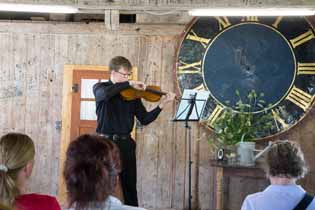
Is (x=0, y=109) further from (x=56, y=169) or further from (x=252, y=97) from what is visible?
(x=252, y=97)

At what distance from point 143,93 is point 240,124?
3.79 ft

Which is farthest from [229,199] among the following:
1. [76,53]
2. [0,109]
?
[0,109]

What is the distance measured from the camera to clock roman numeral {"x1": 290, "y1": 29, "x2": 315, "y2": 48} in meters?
5.05

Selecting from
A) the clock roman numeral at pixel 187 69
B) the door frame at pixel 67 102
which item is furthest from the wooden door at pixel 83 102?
the clock roman numeral at pixel 187 69

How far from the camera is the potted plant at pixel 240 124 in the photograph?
466 cm

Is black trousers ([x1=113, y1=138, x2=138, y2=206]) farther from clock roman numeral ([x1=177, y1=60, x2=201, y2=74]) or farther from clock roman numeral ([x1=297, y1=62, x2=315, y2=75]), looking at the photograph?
clock roman numeral ([x1=297, y1=62, x2=315, y2=75])

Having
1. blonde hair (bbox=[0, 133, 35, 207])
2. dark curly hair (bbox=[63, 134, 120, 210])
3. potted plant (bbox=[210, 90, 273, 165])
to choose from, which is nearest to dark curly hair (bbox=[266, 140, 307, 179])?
dark curly hair (bbox=[63, 134, 120, 210])

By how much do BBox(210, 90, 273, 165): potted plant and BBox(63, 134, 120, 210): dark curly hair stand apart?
3.01 m

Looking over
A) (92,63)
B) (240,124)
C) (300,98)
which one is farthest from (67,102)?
(300,98)

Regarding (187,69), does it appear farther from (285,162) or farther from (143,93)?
(285,162)

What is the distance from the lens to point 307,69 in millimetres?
5047

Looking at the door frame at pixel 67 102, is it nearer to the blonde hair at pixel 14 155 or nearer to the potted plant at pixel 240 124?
the potted plant at pixel 240 124

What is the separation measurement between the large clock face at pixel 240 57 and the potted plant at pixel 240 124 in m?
0.05

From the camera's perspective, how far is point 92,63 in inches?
207
